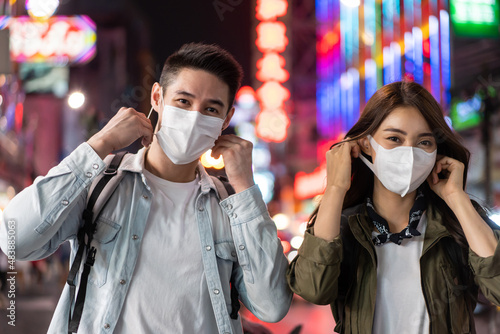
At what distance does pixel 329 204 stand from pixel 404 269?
0.36 meters

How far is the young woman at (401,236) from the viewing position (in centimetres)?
177

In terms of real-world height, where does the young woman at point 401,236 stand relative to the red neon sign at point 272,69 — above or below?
below

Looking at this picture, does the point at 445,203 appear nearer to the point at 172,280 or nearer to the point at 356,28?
the point at 172,280

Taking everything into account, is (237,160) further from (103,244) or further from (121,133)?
(103,244)

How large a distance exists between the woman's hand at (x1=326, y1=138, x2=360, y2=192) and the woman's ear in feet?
0.11

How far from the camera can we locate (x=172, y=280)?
69.2 inches

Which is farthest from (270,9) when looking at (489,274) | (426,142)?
(489,274)

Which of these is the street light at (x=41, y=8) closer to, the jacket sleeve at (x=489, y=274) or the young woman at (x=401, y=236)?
the young woman at (x=401, y=236)

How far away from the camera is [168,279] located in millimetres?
1756

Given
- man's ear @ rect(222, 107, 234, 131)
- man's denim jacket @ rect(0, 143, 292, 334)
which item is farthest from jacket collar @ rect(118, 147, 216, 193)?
man's ear @ rect(222, 107, 234, 131)

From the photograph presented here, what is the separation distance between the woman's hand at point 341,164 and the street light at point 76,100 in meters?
3.44

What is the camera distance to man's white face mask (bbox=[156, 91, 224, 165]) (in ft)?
6.03

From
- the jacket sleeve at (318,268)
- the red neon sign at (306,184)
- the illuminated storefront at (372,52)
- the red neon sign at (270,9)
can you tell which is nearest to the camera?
the jacket sleeve at (318,268)

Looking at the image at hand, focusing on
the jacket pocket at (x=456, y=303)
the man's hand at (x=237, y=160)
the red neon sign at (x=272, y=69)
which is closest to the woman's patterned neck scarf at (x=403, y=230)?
the jacket pocket at (x=456, y=303)
